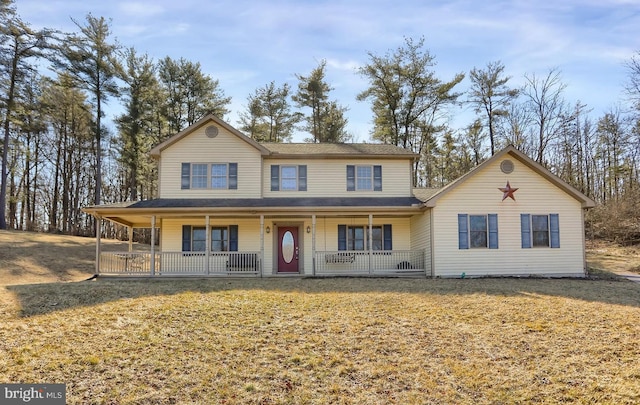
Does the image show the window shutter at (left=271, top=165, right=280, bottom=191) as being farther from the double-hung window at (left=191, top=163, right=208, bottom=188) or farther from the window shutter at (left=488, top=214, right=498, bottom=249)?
the window shutter at (left=488, top=214, right=498, bottom=249)

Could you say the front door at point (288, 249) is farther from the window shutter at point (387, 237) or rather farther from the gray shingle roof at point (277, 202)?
the window shutter at point (387, 237)

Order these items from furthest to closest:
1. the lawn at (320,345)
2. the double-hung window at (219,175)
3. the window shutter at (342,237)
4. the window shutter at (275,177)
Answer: the window shutter at (275,177) < the window shutter at (342,237) < the double-hung window at (219,175) < the lawn at (320,345)

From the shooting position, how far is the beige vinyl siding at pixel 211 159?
1861 centimetres

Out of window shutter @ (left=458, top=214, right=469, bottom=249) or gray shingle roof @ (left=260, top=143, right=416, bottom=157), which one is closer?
window shutter @ (left=458, top=214, right=469, bottom=249)

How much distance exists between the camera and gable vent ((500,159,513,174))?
1717 cm

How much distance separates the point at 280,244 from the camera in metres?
18.9

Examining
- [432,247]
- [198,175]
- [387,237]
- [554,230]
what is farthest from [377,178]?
[198,175]

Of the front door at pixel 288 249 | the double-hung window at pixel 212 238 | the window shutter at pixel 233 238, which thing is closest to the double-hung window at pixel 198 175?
the double-hung window at pixel 212 238

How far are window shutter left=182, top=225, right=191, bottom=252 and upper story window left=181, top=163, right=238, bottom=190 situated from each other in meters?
1.61

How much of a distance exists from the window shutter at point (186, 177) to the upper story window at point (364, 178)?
6.55 metres

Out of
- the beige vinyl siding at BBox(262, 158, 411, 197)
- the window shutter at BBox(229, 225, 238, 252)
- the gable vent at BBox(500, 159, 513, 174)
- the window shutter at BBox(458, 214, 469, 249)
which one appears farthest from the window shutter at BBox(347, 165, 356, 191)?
the gable vent at BBox(500, 159, 513, 174)

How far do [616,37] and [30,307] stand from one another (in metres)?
18.1

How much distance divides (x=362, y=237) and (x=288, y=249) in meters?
3.10

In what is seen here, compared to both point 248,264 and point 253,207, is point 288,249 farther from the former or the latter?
point 253,207
